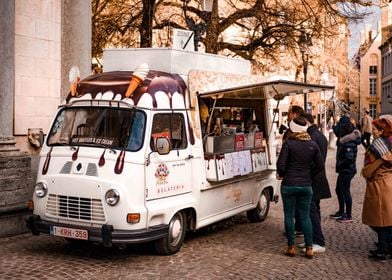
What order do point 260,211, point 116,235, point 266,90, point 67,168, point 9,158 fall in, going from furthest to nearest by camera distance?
point 260,211 < point 266,90 < point 9,158 < point 67,168 < point 116,235

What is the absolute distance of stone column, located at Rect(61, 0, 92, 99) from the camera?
1277 cm

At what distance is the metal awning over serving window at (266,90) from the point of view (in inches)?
356

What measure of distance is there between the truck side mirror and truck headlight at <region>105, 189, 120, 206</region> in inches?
33.4

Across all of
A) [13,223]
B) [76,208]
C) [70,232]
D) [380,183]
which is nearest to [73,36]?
[13,223]

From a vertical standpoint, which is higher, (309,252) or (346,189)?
(346,189)

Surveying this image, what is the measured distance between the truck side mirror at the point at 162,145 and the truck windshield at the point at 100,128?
0.22 metres

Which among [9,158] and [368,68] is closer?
[9,158]

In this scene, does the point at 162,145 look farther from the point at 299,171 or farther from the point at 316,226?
the point at 316,226

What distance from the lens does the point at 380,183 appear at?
8055 millimetres

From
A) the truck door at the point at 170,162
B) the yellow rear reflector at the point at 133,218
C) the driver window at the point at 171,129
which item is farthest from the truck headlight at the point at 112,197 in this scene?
the driver window at the point at 171,129

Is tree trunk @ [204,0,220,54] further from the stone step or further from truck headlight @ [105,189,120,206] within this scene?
truck headlight @ [105,189,120,206]

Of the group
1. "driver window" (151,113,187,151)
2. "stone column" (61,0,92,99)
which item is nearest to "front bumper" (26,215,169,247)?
"driver window" (151,113,187,151)

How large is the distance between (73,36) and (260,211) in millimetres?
5463

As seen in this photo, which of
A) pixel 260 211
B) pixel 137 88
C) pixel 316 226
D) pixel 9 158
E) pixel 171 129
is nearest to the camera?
pixel 137 88
